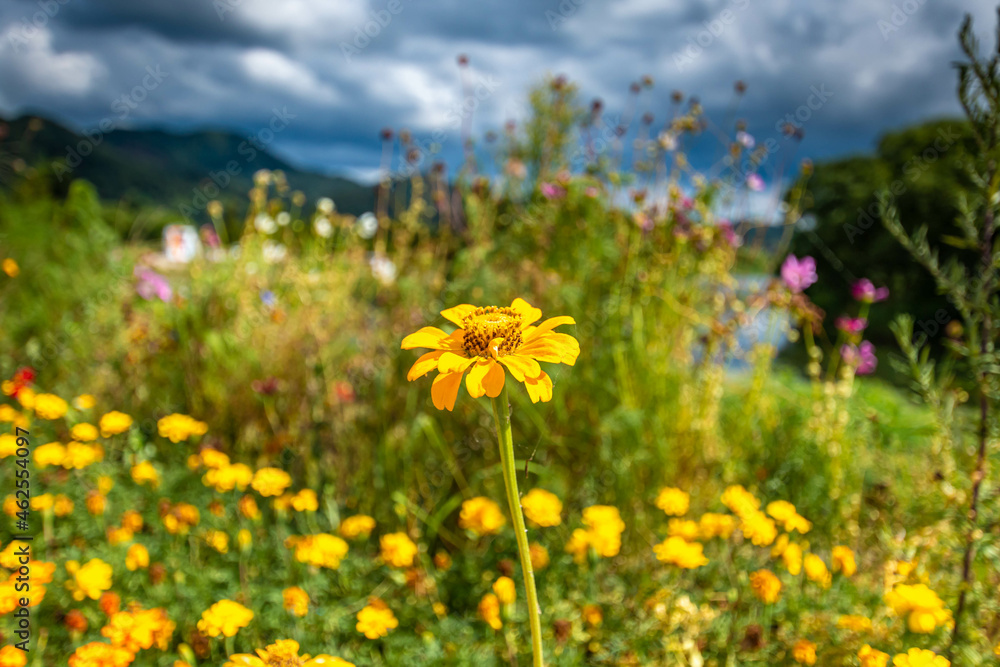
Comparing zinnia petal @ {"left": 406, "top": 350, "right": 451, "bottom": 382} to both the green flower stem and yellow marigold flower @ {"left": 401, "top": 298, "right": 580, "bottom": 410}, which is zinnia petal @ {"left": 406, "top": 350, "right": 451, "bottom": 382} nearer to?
yellow marigold flower @ {"left": 401, "top": 298, "right": 580, "bottom": 410}

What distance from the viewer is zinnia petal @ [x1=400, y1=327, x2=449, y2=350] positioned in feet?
2.89

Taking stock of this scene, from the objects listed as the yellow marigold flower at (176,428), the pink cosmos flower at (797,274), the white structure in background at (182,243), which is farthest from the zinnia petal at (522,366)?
the white structure in background at (182,243)

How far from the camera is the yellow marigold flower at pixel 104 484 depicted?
198cm

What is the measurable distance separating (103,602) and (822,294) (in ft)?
51.9

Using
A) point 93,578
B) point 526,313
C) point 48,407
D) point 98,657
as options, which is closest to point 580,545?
point 526,313

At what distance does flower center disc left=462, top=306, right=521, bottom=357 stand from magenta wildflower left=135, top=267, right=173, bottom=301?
3.31m

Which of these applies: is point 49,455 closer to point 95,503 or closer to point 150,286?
point 95,503

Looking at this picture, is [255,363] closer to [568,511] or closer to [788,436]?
[568,511]

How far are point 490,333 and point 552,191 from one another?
6.30ft

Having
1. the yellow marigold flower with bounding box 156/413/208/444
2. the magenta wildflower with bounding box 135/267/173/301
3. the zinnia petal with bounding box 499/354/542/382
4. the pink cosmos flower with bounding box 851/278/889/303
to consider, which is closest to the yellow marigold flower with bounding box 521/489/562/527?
the zinnia petal with bounding box 499/354/542/382

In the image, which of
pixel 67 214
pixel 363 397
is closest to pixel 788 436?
pixel 363 397

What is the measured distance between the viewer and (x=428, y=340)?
91cm

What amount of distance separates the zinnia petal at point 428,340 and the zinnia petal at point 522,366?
0.14 m

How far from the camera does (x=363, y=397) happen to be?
8.71 feet
